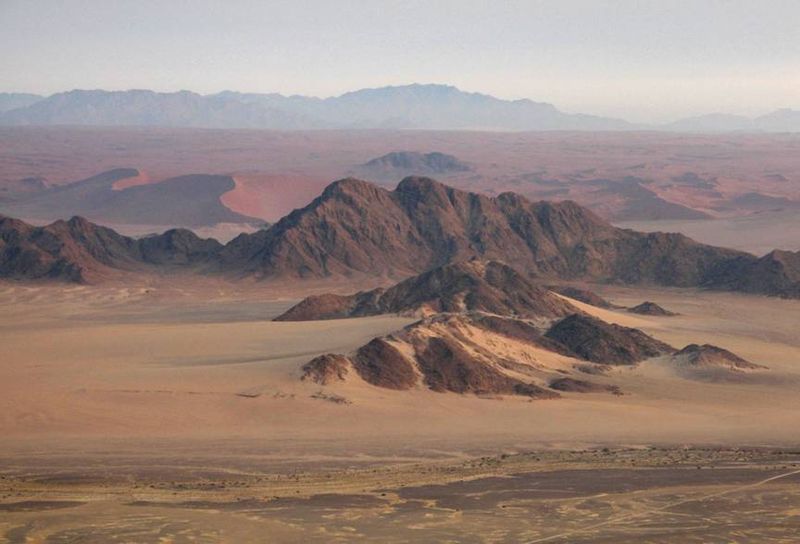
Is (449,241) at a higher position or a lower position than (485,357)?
higher

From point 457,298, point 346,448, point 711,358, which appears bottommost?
point 711,358

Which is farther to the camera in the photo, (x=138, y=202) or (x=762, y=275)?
(x=138, y=202)

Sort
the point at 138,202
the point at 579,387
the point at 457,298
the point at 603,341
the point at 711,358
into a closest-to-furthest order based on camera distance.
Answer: the point at 579,387
the point at 711,358
the point at 603,341
the point at 457,298
the point at 138,202

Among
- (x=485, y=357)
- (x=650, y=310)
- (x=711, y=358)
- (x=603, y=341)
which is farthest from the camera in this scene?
(x=650, y=310)

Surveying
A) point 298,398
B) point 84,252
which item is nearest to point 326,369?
point 298,398

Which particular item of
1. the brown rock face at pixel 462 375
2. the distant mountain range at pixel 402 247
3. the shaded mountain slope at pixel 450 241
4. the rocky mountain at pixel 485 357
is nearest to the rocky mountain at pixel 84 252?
the distant mountain range at pixel 402 247

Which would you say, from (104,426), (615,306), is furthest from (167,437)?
(615,306)

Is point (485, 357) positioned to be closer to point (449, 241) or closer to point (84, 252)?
point (449, 241)
